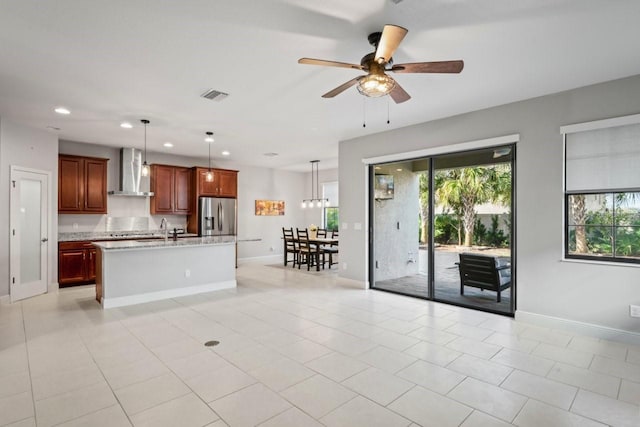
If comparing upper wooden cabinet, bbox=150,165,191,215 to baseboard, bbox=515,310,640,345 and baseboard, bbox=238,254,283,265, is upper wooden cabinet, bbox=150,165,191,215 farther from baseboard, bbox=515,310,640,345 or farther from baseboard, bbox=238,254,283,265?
baseboard, bbox=515,310,640,345

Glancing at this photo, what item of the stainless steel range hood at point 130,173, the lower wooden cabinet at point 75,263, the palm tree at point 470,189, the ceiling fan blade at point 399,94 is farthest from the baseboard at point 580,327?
the stainless steel range hood at point 130,173

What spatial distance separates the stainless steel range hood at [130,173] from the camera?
7016 millimetres

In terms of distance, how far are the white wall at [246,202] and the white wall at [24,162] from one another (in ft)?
2.30

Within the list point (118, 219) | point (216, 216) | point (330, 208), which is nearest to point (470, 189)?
point (216, 216)

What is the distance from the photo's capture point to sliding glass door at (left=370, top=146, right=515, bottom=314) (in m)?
4.59

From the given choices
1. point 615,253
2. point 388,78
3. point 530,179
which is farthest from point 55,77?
point 615,253

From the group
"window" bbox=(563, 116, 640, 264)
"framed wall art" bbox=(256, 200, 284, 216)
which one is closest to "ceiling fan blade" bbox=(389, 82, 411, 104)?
"window" bbox=(563, 116, 640, 264)

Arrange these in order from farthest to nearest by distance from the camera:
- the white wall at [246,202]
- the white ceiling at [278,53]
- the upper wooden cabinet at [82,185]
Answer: the white wall at [246,202]
the upper wooden cabinet at [82,185]
the white ceiling at [278,53]

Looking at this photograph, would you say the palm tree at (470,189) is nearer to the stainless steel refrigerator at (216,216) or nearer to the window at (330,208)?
the stainless steel refrigerator at (216,216)

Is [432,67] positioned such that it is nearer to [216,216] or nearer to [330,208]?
[216,216]

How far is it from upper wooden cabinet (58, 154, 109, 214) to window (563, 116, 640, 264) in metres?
7.82

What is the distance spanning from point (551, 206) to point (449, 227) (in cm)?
143

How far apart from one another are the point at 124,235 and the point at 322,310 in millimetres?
4850

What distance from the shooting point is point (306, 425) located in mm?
2135
